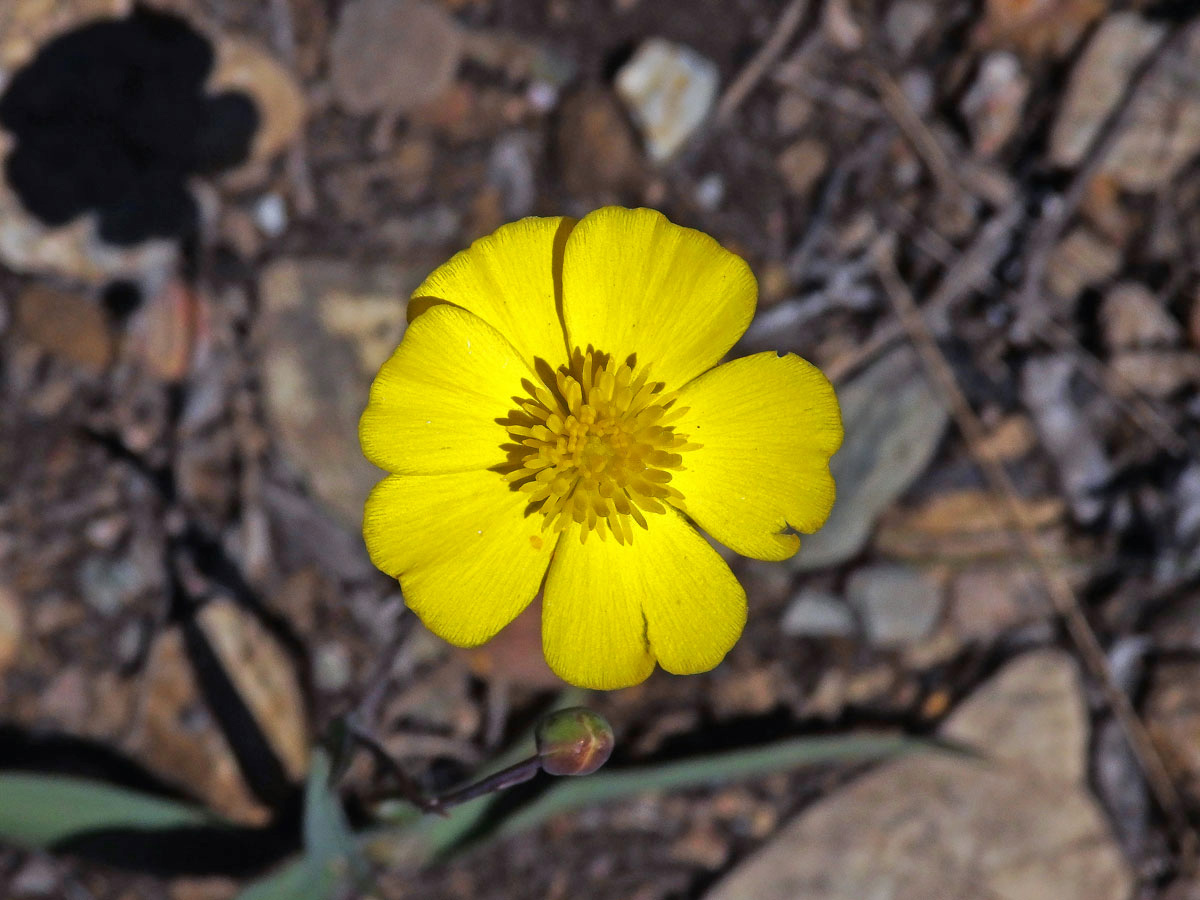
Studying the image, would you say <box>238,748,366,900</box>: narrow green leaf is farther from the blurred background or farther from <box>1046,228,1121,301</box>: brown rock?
<box>1046,228,1121,301</box>: brown rock

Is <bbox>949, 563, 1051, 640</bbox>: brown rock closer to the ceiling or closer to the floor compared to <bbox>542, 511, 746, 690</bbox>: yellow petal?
closer to the floor

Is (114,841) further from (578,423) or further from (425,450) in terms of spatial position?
(578,423)

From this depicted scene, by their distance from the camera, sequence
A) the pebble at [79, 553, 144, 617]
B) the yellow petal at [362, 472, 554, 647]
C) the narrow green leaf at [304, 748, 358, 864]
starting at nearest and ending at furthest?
the yellow petal at [362, 472, 554, 647], the narrow green leaf at [304, 748, 358, 864], the pebble at [79, 553, 144, 617]

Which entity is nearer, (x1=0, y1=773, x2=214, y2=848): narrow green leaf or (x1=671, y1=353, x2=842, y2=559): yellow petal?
(x1=671, y1=353, x2=842, y2=559): yellow petal

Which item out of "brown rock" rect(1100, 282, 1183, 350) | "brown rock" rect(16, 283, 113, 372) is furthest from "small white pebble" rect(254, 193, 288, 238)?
"brown rock" rect(1100, 282, 1183, 350)

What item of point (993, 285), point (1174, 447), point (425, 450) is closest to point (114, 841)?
point (425, 450)

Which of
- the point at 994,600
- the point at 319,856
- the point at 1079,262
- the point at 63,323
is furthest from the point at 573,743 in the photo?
the point at 1079,262

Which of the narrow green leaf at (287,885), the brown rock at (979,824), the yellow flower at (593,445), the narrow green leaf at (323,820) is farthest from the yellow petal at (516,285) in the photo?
the brown rock at (979,824)

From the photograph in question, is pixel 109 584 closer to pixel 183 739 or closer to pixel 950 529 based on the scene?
pixel 183 739
